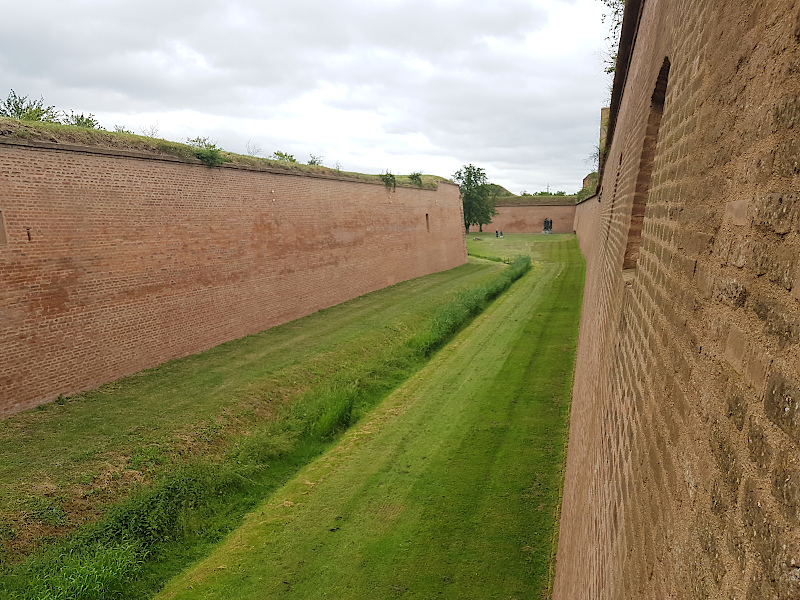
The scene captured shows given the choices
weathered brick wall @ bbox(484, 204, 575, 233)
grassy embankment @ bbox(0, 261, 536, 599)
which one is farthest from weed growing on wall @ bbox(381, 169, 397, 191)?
weathered brick wall @ bbox(484, 204, 575, 233)

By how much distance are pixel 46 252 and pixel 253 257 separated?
539cm

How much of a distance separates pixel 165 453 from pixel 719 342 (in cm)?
758

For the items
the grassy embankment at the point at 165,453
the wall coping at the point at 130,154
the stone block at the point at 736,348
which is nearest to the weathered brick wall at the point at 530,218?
the wall coping at the point at 130,154

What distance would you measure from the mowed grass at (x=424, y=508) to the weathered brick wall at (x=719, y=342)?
146 inches

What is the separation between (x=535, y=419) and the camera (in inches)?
335

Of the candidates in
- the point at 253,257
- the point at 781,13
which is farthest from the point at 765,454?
the point at 253,257

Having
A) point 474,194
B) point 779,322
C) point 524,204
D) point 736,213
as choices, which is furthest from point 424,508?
point 524,204

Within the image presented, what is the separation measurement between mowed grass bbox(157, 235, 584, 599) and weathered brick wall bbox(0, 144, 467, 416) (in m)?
4.65

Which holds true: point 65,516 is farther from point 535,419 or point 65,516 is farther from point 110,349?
point 535,419

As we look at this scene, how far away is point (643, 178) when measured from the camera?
3.45 metres

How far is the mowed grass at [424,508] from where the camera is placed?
5355mm

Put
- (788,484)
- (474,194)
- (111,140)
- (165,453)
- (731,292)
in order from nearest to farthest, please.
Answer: (788,484) < (731,292) < (165,453) < (111,140) < (474,194)

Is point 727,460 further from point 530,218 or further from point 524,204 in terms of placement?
point 524,204

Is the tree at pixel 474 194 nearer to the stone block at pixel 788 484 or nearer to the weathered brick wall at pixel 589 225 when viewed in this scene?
the weathered brick wall at pixel 589 225
